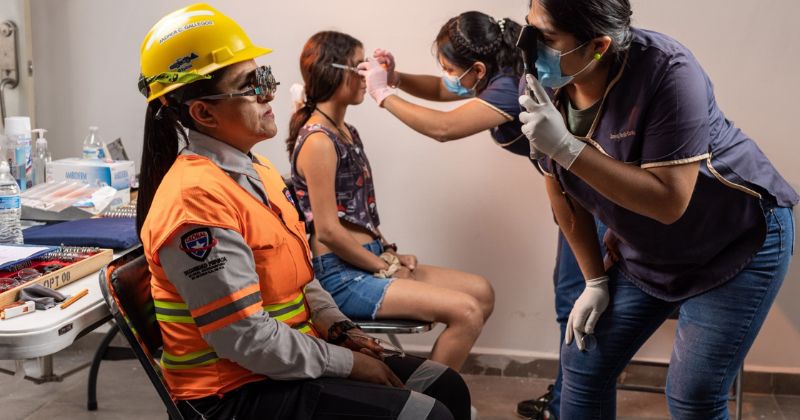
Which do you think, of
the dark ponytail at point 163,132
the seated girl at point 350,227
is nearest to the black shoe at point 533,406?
the seated girl at point 350,227

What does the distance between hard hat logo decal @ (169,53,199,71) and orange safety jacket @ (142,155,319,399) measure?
184 millimetres

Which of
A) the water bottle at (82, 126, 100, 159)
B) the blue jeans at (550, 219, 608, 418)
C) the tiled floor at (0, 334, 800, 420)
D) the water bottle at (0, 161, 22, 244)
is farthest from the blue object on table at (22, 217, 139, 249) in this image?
the blue jeans at (550, 219, 608, 418)

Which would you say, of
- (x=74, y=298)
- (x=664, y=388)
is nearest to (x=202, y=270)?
(x=74, y=298)

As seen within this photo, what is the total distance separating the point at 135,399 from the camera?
299 centimetres

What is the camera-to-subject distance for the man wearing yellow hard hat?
1.51 metres

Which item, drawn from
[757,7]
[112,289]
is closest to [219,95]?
[112,289]

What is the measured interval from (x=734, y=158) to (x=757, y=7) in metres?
1.42

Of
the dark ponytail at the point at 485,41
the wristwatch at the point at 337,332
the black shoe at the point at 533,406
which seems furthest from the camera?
the black shoe at the point at 533,406

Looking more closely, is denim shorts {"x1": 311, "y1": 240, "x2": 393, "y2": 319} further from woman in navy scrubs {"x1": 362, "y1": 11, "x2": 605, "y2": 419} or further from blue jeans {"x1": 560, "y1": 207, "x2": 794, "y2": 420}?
blue jeans {"x1": 560, "y1": 207, "x2": 794, "y2": 420}

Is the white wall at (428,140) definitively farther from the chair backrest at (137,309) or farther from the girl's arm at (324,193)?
the chair backrest at (137,309)

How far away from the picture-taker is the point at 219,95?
170 cm

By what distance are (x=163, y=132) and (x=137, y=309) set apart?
1.28 feet

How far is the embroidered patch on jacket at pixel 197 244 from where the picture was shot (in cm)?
149

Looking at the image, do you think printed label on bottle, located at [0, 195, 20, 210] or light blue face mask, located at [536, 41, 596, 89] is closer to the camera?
light blue face mask, located at [536, 41, 596, 89]
